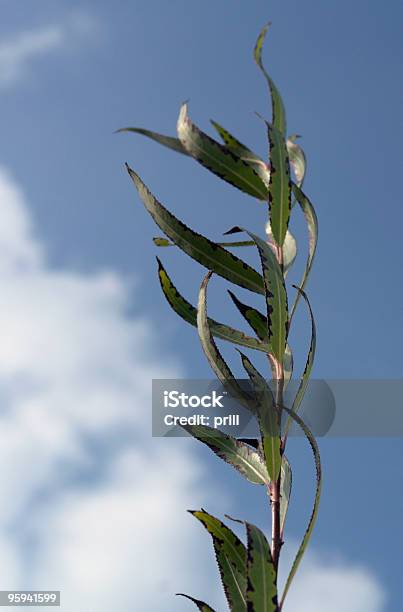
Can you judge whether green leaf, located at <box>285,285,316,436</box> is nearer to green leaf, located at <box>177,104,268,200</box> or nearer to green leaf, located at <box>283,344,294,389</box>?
green leaf, located at <box>283,344,294,389</box>

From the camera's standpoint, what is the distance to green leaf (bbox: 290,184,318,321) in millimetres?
1352

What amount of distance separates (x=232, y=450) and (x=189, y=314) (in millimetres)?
268

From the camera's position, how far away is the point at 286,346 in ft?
4.36

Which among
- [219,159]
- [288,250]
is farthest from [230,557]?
[219,159]

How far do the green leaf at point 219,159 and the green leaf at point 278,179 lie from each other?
0.12 m

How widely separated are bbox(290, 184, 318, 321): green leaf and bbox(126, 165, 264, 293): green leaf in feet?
0.27

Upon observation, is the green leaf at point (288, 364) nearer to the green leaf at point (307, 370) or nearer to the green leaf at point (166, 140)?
the green leaf at point (307, 370)

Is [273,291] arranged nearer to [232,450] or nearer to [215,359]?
[215,359]

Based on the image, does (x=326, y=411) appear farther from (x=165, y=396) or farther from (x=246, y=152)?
(x=246, y=152)

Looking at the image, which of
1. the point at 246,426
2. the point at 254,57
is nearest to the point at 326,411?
the point at 246,426

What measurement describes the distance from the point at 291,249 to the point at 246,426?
35 cm

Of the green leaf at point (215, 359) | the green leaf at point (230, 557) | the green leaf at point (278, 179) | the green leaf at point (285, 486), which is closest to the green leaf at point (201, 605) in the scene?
the green leaf at point (230, 557)

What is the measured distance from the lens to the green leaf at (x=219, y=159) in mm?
1329

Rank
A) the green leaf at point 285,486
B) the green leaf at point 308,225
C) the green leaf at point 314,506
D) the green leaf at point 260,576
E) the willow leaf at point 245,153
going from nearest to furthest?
the green leaf at point 260,576, the green leaf at point 314,506, the green leaf at point 285,486, the green leaf at point 308,225, the willow leaf at point 245,153
